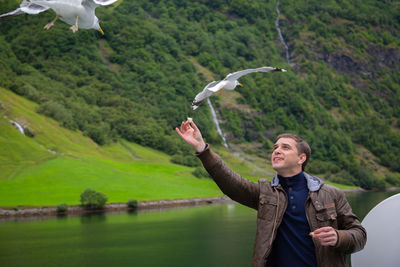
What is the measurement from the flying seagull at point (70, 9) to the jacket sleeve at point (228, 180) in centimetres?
314

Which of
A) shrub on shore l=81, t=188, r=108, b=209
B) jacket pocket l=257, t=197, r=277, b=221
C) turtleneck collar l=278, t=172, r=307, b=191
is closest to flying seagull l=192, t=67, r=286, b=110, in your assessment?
turtleneck collar l=278, t=172, r=307, b=191

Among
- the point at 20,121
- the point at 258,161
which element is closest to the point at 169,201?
the point at 20,121

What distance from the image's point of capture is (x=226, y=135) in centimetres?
15375

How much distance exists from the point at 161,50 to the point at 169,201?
123 metres

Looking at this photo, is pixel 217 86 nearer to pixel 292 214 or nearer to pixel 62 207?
pixel 292 214

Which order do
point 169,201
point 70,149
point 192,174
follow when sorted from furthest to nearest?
point 192,174, point 70,149, point 169,201

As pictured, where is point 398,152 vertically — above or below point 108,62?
below

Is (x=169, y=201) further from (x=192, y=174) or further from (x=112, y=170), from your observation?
(x=192, y=174)

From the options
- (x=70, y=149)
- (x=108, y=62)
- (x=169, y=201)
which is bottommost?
(x=169, y=201)

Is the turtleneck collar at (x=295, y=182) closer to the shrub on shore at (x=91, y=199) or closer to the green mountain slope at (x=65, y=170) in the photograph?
the shrub on shore at (x=91, y=199)

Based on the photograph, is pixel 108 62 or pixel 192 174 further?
pixel 108 62

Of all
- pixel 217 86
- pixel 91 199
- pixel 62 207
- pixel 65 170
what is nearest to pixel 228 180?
pixel 217 86

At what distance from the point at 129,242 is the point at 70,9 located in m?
28.9

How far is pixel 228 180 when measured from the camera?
575cm
